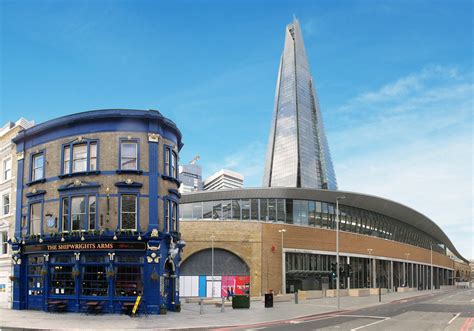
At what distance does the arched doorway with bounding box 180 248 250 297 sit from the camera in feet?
190

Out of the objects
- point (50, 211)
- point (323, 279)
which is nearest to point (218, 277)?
point (323, 279)

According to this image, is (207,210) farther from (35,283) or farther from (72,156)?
(72,156)

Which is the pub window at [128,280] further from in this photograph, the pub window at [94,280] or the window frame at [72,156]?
the window frame at [72,156]

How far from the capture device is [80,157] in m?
34.4

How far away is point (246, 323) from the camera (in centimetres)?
2792

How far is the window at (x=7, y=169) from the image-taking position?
133ft

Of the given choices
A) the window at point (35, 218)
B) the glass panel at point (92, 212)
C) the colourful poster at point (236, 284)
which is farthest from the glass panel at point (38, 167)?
the colourful poster at point (236, 284)

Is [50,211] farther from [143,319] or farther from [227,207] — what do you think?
[227,207]

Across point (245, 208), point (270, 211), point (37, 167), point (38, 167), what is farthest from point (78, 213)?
point (270, 211)

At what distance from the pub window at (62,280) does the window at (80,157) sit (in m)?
6.54

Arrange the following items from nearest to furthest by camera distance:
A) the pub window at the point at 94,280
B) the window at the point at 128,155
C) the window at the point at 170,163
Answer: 1. the pub window at the point at 94,280
2. the window at the point at 128,155
3. the window at the point at 170,163

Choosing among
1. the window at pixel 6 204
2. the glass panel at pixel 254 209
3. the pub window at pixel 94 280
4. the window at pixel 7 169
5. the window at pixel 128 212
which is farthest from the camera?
the glass panel at pixel 254 209

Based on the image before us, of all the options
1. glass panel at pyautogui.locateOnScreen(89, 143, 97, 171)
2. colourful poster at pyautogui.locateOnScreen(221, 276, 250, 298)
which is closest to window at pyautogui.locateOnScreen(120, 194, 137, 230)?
glass panel at pyautogui.locateOnScreen(89, 143, 97, 171)

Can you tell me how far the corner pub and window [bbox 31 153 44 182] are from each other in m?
0.08
